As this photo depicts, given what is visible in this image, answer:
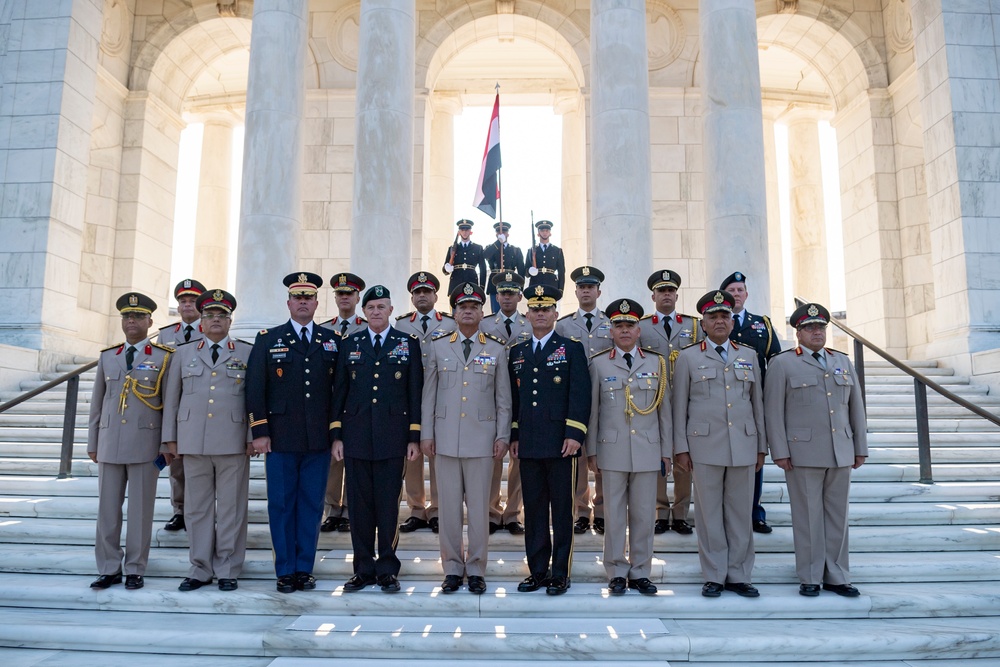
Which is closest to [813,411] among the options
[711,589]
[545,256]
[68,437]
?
[711,589]

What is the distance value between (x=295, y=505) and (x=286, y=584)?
0.66m

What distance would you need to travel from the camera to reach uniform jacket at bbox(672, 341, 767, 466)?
6609 millimetres

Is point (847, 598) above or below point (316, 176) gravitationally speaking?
below

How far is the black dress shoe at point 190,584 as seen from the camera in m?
6.41

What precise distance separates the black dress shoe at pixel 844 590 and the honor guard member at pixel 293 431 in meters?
4.40

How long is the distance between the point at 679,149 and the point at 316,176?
818 cm

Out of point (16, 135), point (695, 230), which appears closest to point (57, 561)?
point (16, 135)

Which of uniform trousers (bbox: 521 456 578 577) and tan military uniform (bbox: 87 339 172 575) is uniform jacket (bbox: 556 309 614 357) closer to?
uniform trousers (bbox: 521 456 578 577)

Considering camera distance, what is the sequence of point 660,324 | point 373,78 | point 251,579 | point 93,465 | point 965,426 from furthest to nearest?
point 373,78
point 965,426
point 93,465
point 660,324
point 251,579

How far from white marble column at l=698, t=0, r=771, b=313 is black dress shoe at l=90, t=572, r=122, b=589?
9.35 m

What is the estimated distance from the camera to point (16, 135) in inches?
569

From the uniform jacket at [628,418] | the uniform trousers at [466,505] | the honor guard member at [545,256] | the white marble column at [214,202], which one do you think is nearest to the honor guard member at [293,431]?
the uniform trousers at [466,505]

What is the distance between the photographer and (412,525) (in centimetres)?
769

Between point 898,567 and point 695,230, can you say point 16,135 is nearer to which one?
point 695,230
